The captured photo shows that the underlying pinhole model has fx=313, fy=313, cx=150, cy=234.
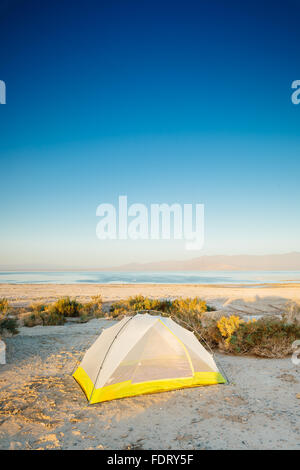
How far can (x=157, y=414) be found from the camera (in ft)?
16.9

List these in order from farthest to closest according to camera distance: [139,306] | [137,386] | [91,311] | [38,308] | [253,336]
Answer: [91,311] < [38,308] < [139,306] < [253,336] < [137,386]

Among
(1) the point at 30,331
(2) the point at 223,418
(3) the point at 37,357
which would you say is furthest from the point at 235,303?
(2) the point at 223,418

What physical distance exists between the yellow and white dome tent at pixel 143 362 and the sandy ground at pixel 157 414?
185 mm

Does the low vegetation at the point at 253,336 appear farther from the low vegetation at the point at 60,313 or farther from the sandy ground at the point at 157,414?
the low vegetation at the point at 60,313

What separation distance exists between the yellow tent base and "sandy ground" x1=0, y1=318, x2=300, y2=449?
11 centimetres

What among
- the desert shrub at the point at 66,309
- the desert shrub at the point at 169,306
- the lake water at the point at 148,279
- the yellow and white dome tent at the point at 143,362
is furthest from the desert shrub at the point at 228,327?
the lake water at the point at 148,279

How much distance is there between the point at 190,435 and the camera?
447cm

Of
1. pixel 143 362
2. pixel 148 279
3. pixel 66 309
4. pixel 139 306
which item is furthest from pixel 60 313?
pixel 148 279

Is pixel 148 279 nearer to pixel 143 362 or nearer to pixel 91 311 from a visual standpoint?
pixel 91 311

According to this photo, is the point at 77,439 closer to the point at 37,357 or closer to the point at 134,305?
the point at 37,357

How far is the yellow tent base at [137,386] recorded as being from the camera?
18.4 ft

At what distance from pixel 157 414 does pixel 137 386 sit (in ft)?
2.80
